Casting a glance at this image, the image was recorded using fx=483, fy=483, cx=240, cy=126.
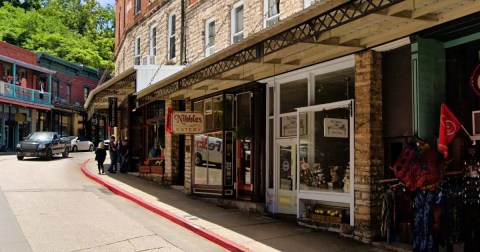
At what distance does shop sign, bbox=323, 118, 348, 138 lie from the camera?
9.54 m

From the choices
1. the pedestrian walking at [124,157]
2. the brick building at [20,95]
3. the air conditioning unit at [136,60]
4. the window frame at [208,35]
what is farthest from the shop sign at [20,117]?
the window frame at [208,35]

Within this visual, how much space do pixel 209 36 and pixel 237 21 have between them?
1891 millimetres

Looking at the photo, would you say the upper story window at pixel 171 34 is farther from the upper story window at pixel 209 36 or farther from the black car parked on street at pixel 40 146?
the black car parked on street at pixel 40 146

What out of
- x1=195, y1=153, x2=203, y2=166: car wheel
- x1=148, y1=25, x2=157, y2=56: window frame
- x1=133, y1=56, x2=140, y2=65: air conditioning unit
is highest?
x1=148, y1=25, x2=157, y2=56: window frame

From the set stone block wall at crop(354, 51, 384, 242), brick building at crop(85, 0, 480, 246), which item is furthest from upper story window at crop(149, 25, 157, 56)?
stone block wall at crop(354, 51, 384, 242)

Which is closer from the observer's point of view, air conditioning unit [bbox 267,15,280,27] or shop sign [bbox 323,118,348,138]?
shop sign [bbox 323,118,348,138]

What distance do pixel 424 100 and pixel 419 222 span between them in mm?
1953

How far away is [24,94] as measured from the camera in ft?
127

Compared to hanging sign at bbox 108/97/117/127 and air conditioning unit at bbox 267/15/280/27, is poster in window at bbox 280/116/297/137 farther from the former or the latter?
hanging sign at bbox 108/97/117/127

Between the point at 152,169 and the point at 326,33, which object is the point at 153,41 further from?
the point at 326,33

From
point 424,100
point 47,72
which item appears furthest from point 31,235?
point 47,72

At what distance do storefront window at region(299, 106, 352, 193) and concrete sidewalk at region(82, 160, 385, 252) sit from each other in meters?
1.02

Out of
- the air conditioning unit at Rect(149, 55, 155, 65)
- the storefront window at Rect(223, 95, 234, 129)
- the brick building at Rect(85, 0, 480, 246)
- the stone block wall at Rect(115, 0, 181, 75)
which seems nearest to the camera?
the brick building at Rect(85, 0, 480, 246)

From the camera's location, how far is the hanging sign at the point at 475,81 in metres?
7.35
